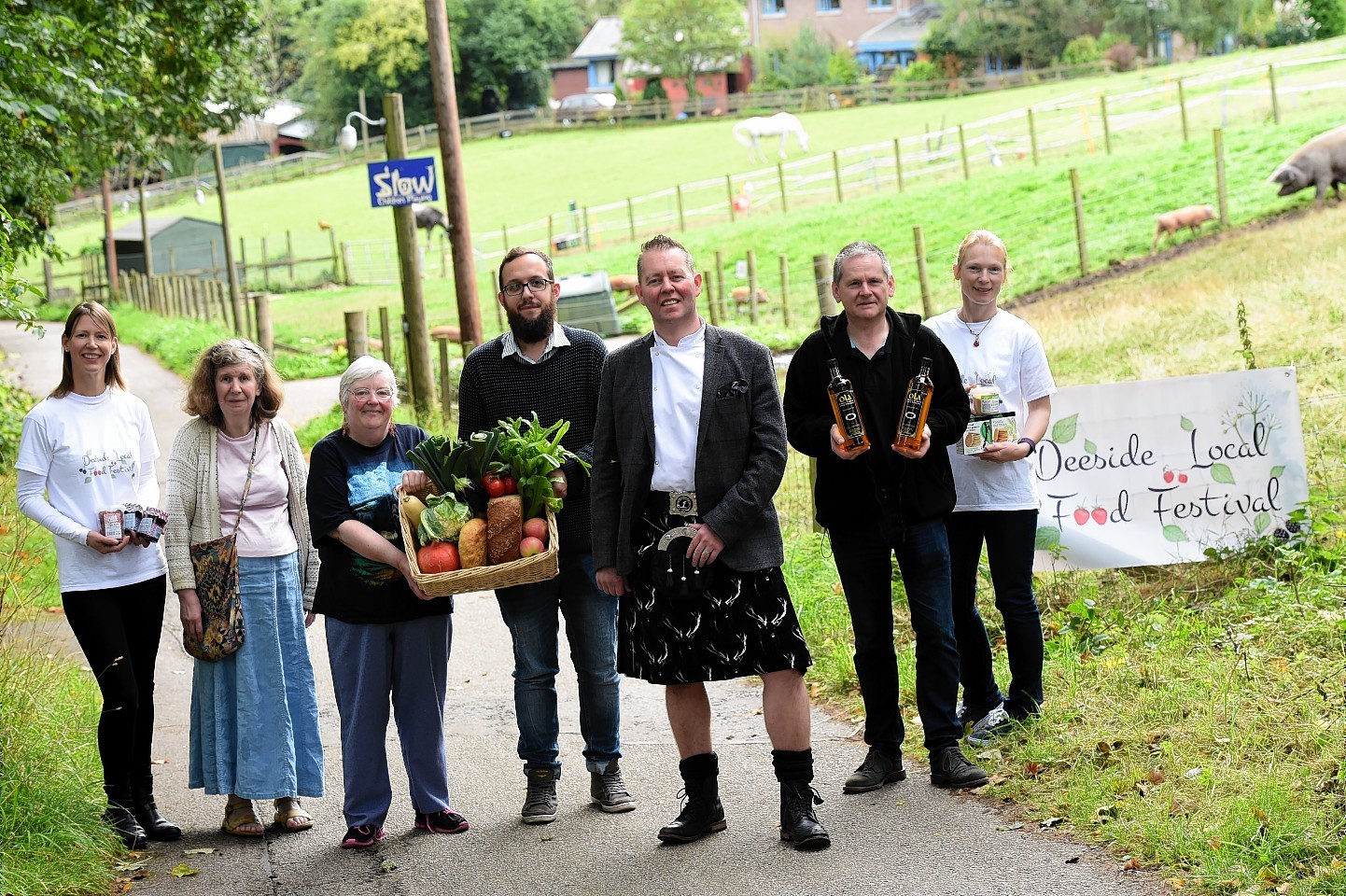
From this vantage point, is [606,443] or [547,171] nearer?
[606,443]

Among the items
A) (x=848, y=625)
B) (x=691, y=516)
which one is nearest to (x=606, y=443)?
(x=691, y=516)

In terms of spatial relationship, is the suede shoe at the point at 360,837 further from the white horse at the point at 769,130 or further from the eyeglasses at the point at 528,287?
the white horse at the point at 769,130

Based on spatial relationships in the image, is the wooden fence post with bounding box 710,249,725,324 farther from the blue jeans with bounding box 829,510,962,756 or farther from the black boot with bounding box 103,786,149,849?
the black boot with bounding box 103,786,149,849

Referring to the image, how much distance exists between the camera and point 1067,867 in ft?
15.4

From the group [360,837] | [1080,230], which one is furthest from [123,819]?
[1080,230]

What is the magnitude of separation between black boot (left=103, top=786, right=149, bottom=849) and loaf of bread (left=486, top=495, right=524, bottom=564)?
1.82m

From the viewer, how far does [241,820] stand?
5.64 meters

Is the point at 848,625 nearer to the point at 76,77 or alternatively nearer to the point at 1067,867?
the point at 1067,867

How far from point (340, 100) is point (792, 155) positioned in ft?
114

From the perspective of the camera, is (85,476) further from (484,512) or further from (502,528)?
(502,528)

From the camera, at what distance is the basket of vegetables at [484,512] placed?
199 inches

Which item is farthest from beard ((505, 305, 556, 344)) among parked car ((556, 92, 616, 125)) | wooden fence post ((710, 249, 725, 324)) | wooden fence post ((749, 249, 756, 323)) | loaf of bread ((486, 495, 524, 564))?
parked car ((556, 92, 616, 125))

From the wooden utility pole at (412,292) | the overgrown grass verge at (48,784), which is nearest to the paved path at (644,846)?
the overgrown grass verge at (48,784)

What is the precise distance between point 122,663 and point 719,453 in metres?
2.44
